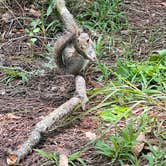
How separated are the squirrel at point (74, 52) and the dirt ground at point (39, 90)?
138mm

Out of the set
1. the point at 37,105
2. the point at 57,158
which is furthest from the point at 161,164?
the point at 37,105

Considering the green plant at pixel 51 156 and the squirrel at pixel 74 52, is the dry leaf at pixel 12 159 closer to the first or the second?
the green plant at pixel 51 156

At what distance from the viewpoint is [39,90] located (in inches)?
146

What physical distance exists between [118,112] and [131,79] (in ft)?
1.70

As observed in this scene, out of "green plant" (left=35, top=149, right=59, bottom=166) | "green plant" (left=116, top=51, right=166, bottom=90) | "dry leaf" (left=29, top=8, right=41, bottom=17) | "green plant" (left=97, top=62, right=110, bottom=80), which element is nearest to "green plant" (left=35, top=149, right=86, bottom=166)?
"green plant" (left=35, top=149, right=59, bottom=166)

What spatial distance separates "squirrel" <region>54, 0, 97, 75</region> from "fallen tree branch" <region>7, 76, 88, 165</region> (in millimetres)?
191

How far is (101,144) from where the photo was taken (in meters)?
2.86

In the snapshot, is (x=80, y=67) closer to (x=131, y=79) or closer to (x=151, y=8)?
(x=131, y=79)

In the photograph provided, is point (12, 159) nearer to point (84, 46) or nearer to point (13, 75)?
point (84, 46)

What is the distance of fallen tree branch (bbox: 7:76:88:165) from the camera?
287 cm

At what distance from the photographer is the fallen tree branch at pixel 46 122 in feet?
9.40

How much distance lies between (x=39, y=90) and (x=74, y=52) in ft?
1.18

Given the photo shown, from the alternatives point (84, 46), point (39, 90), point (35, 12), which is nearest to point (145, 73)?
point (84, 46)

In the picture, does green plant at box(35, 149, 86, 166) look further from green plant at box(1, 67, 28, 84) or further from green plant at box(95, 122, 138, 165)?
green plant at box(1, 67, 28, 84)
